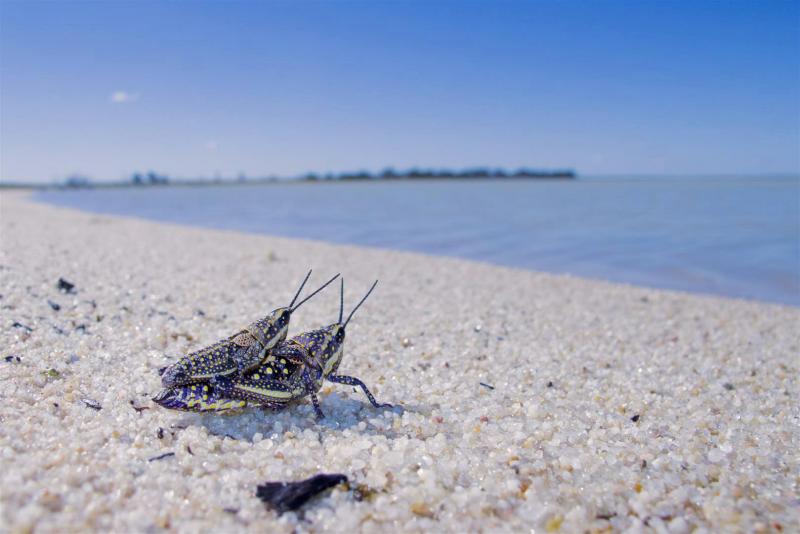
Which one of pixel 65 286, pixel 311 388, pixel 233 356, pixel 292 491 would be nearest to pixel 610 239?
pixel 65 286

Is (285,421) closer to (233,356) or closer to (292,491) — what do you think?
(233,356)

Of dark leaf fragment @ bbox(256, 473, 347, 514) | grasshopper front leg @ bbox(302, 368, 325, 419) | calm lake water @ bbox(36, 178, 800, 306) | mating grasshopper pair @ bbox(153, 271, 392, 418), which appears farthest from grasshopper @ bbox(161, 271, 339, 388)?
calm lake water @ bbox(36, 178, 800, 306)

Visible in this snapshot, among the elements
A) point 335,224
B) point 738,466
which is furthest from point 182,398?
point 335,224

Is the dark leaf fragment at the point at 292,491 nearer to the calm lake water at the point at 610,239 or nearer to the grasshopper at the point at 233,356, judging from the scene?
the grasshopper at the point at 233,356

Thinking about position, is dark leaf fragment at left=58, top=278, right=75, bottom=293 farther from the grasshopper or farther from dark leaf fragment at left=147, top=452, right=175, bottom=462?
dark leaf fragment at left=147, top=452, right=175, bottom=462

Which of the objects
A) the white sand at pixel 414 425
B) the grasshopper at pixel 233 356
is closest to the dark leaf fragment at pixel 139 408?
the white sand at pixel 414 425

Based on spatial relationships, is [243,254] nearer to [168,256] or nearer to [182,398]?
[168,256]
